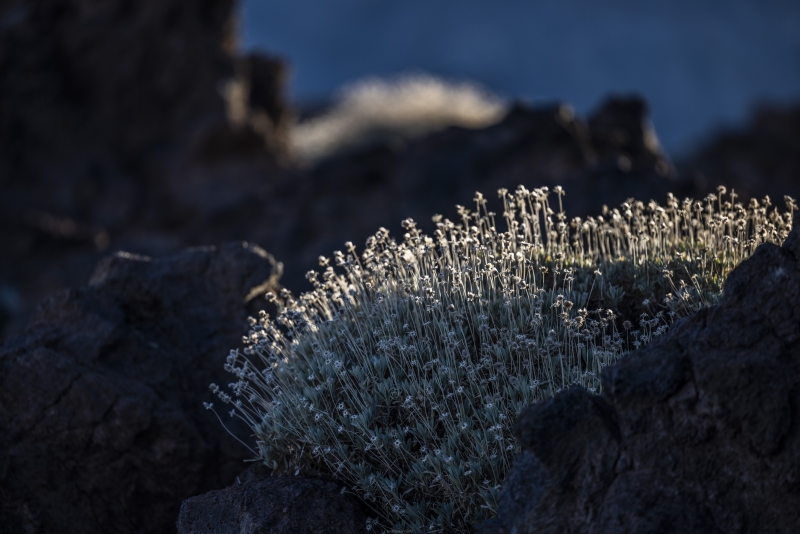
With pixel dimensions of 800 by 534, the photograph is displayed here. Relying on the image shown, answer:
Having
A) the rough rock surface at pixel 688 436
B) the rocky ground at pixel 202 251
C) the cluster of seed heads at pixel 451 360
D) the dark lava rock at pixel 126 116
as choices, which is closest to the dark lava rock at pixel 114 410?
the rocky ground at pixel 202 251

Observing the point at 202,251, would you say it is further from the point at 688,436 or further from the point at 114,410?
the point at 688,436

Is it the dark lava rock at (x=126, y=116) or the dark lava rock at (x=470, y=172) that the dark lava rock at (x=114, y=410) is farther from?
the dark lava rock at (x=126, y=116)

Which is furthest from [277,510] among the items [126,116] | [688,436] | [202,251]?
[126,116]

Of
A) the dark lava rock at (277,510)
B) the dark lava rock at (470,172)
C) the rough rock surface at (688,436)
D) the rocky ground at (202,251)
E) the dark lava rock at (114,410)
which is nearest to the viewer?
the rough rock surface at (688,436)

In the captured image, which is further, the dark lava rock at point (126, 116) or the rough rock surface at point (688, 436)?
the dark lava rock at point (126, 116)

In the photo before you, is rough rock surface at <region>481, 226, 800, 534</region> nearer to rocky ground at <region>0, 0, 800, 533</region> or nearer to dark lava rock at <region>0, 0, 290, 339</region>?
rocky ground at <region>0, 0, 800, 533</region>

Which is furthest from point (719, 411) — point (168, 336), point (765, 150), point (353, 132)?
point (353, 132)

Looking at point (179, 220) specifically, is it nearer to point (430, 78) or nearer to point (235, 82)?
point (235, 82)
